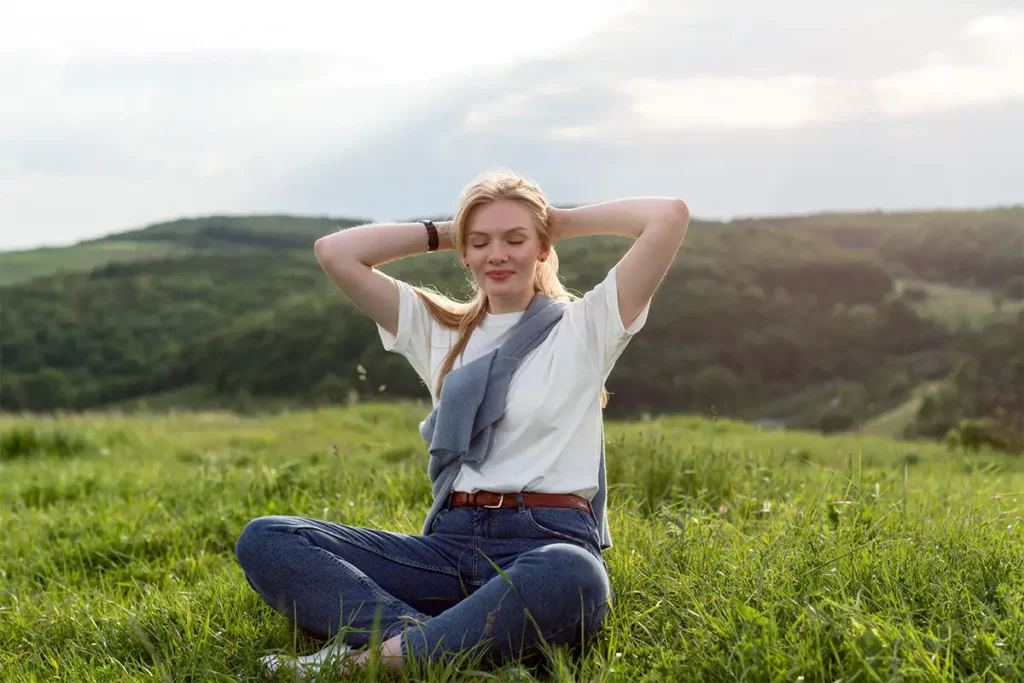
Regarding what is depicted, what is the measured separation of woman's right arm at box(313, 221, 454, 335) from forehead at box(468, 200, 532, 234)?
0.33 m

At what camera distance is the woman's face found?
12.2ft

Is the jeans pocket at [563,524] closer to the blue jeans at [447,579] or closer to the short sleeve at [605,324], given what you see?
the blue jeans at [447,579]

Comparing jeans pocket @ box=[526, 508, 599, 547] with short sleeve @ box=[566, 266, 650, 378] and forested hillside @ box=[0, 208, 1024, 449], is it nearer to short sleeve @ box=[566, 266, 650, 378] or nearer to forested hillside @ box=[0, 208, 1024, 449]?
short sleeve @ box=[566, 266, 650, 378]

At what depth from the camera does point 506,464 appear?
3584 mm

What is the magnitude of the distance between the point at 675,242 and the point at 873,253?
33.9 m

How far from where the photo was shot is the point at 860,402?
82.1 ft

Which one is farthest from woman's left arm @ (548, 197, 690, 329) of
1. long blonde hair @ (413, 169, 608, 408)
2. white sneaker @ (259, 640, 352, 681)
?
white sneaker @ (259, 640, 352, 681)

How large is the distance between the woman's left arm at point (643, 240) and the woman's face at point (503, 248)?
359 millimetres

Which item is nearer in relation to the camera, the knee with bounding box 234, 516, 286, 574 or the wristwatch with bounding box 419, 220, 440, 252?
the knee with bounding box 234, 516, 286, 574

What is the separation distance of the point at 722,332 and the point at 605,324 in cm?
2885

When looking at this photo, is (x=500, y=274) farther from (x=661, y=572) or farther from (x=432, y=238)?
(x=661, y=572)

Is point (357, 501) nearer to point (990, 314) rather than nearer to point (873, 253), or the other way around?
point (990, 314)

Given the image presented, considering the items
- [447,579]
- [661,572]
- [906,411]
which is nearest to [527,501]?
[447,579]

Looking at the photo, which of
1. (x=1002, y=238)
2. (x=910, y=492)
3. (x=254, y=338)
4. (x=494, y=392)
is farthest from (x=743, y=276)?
(x=494, y=392)
